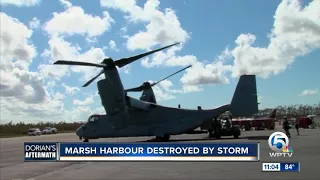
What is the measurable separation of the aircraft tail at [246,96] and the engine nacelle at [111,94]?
10.9m

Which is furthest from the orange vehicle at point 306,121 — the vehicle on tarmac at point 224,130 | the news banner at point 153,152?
the news banner at point 153,152

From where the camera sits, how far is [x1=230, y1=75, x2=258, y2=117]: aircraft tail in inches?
1353

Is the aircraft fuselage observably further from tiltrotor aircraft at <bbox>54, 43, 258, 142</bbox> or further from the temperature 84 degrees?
the temperature 84 degrees

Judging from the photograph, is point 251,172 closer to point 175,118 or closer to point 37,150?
point 37,150

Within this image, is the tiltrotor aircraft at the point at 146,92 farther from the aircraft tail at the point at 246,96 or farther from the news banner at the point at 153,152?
the news banner at the point at 153,152

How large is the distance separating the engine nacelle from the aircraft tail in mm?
10938

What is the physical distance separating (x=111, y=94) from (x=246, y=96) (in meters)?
12.8

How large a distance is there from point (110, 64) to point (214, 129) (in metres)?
13.4

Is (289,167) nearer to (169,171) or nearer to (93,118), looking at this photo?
(169,171)

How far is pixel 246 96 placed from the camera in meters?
34.5

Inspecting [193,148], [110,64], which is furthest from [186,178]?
[110,64]

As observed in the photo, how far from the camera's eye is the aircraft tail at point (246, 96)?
34.4 m

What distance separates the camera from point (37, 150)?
12.4 m

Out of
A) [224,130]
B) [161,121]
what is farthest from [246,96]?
[161,121]
